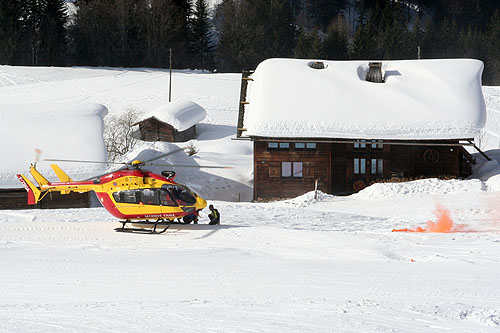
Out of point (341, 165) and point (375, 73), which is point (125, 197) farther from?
point (375, 73)

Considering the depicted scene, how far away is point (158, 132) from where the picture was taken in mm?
41531

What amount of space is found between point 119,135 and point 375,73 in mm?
16562

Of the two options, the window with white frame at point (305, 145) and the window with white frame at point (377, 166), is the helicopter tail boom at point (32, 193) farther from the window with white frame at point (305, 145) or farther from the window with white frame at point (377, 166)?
the window with white frame at point (377, 166)

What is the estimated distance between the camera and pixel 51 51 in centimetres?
7350

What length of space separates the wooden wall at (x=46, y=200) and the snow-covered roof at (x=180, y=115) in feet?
53.7

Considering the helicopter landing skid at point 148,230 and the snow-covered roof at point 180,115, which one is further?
the snow-covered roof at point 180,115

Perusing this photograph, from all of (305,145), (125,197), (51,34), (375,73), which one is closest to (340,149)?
(305,145)

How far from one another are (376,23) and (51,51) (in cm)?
4294

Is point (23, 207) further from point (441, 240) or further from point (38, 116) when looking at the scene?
point (441, 240)

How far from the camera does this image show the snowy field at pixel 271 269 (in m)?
8.45

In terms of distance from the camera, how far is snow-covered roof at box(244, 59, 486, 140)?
2664 cm

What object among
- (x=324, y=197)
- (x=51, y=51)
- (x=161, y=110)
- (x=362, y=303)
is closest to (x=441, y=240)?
(x=362, y=303)

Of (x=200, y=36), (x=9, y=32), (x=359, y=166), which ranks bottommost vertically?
(x=359, y=166)

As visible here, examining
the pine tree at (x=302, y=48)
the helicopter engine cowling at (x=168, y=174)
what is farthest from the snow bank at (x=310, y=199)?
the pine tree at (x=302, y=48)
